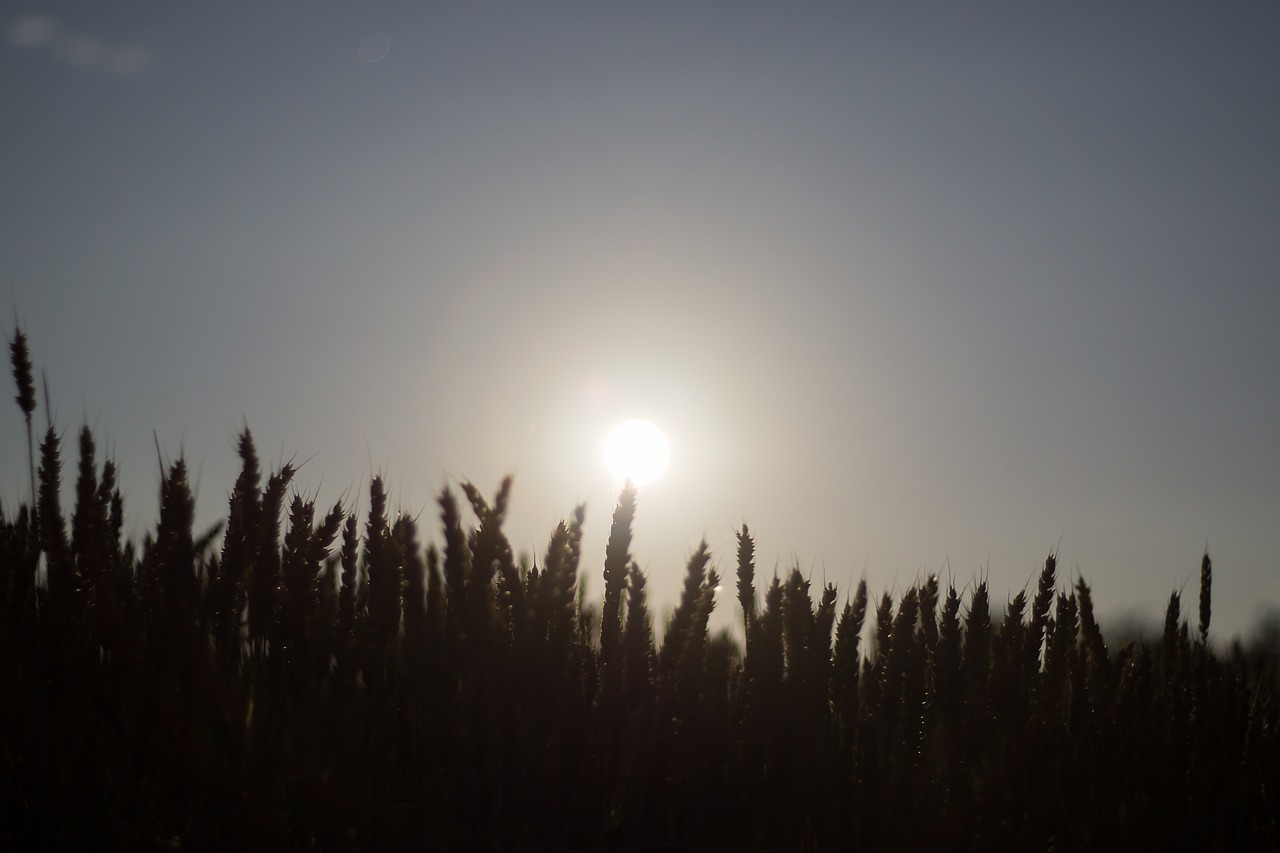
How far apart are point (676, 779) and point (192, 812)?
151 cm

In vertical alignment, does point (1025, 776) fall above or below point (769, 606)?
below

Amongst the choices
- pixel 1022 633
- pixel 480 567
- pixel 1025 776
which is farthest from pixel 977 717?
pixel 480 567

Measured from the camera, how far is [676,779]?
3111mm

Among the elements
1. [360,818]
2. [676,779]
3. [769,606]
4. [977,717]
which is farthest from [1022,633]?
[360,818]

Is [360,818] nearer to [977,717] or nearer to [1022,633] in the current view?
[977,717]

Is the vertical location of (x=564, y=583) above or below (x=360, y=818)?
above

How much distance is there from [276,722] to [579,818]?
3.16 ft

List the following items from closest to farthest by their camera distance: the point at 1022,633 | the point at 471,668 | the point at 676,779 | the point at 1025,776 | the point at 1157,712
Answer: the point at 471,668 → the point at 676,779 → the point at 1025,776 → the point at 1022,633 → the point at 1157,712

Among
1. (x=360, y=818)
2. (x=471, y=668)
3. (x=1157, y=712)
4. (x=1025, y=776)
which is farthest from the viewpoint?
(x=1157, y=712)

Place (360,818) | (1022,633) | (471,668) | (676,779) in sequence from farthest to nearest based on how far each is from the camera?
(1022,633)
(676,779)
(471,668)
(360,818)

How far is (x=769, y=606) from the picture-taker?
3.76 m

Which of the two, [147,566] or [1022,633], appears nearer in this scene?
[147,566]

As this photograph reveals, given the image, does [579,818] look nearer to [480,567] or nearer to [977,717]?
[480,567]

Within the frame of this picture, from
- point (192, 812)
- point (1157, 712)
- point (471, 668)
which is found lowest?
point (192, 812)
